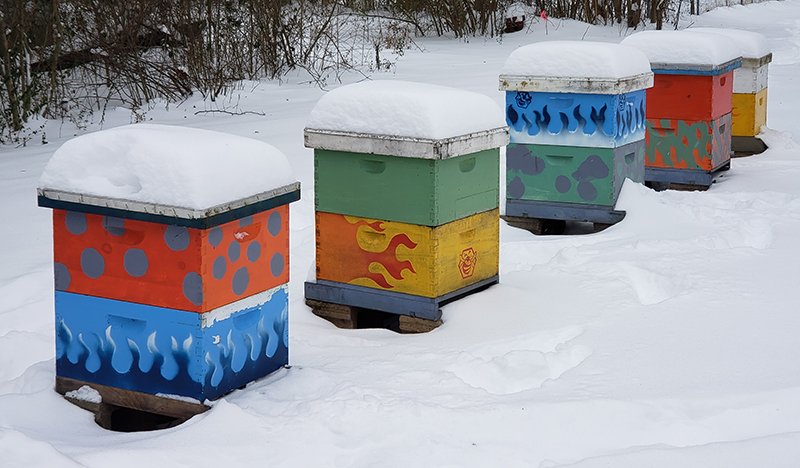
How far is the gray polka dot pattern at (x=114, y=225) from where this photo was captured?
3.45m

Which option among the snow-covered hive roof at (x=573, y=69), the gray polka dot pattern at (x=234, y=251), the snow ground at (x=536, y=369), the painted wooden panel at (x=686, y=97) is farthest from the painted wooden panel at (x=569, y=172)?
the gray polka dot pattern at (x=234, y=251)

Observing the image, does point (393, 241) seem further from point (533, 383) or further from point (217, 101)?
point (217, 101)

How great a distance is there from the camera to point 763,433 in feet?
10.4

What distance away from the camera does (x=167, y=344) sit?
346cm

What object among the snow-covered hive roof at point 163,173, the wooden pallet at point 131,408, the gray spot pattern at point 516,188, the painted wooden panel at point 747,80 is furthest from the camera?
the painted wooden panel at point 747,80

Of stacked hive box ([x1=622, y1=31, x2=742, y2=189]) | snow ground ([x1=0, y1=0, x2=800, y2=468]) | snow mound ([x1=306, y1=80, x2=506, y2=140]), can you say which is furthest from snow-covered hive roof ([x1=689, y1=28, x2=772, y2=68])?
snow mound ([x1=306, y1=80, x2=506, y2=140])

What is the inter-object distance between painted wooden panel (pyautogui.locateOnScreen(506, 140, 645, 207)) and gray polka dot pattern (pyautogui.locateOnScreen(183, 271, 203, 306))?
10.5ft

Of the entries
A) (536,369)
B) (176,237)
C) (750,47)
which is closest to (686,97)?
(750,47)

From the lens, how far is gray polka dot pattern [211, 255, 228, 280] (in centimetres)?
339

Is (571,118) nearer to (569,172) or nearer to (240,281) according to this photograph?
(569,172)

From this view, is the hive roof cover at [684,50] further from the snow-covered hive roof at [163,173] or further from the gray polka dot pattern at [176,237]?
the gray polka dot pattern at [176,237]

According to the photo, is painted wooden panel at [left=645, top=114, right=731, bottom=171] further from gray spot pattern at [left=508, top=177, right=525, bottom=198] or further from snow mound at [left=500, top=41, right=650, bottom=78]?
gray spot pattern at [left=508, top=177, right=525, bottom=198]

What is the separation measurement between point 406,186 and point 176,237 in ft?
4.27

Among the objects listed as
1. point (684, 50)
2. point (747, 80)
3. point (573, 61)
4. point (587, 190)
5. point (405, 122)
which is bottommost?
point (587, 190)
